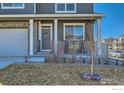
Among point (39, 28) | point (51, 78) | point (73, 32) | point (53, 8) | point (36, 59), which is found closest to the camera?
point (51, 78)

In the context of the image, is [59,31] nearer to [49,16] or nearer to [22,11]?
[49,16]

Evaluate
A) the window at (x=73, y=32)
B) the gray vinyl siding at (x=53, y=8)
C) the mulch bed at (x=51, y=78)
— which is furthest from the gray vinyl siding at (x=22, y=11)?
the mulch bed at (x=51, y=78)

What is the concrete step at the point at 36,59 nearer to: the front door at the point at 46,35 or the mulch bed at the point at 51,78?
the front door at the point at 46,35

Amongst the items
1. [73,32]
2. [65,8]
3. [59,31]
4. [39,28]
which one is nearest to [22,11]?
[39,28]

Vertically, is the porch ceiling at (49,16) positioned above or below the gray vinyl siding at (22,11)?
below

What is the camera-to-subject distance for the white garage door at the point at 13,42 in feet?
62.1

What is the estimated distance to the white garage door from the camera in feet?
62.1

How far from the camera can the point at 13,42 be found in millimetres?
18984

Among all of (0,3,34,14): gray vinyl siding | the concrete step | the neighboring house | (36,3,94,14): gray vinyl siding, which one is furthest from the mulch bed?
(36,3,94,14): gray vinyl siding
